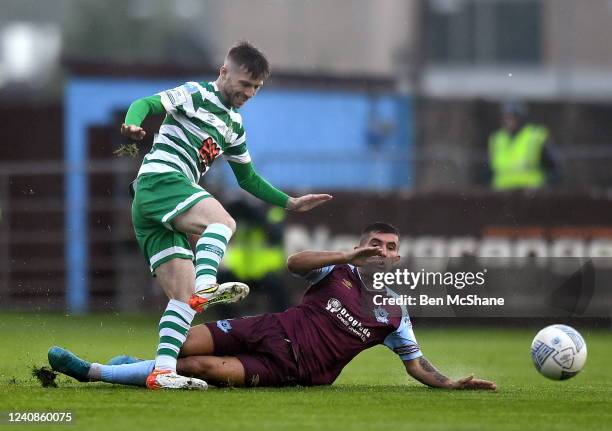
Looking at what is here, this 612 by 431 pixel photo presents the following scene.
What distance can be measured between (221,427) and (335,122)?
13.3 metres

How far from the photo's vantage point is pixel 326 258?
7.86 m

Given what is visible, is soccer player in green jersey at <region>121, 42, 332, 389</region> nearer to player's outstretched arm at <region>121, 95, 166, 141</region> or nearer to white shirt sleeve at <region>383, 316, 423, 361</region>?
player's outstretched arm at <region>121, 95, 166, 141</region>

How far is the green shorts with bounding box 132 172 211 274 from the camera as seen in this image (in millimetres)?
8095

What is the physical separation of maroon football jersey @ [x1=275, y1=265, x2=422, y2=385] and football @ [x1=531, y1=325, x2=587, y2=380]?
30.5 inches

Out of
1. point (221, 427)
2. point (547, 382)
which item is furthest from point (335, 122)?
point (221, 427)

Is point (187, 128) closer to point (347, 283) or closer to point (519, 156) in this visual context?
point (347, 283)

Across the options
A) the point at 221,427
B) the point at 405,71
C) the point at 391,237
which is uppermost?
the point at 405,71

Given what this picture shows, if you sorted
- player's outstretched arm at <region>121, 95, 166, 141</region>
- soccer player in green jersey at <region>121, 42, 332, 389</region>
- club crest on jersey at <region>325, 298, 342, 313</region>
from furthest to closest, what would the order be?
club crest on jersey at <region>325, 298, 342, 313</region> → soccer player in green jersey at <region>121, 42, 332, 389</region> → player's outstretched arm at <region>121, 95, 166, 141</region>

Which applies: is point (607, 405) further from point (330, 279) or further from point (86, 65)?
point (86, 65)

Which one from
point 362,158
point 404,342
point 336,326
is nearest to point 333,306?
point 336,326

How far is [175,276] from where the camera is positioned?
323 inches

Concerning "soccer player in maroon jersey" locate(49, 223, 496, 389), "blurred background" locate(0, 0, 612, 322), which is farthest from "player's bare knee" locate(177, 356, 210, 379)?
"blurred background" locate(0, 0, 612, 322)

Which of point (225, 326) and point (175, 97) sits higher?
point (175, 97)

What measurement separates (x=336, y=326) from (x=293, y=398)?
76 cm
